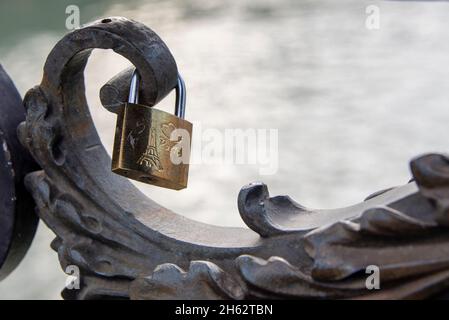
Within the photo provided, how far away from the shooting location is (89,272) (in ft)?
4.02

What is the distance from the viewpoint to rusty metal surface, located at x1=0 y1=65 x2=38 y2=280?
4.16 ft

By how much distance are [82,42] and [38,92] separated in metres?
0.11

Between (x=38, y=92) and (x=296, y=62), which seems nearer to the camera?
(x=38, y=92)

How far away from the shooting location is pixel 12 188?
127 centimetres

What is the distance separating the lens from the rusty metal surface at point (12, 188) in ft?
4.16

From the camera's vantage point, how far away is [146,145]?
3.94 ft

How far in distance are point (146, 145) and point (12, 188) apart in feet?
0.68

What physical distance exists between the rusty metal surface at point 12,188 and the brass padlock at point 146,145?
162 mm

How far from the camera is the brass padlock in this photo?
3.92ft

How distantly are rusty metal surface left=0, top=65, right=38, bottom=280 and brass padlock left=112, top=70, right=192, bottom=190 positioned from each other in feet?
0.53

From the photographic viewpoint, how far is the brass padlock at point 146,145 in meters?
1.19
